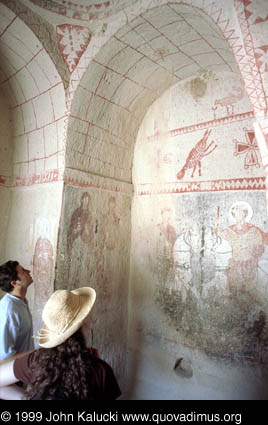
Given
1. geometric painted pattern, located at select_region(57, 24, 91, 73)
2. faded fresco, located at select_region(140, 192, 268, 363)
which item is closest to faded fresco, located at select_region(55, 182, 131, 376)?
faded fresco, located at select_region(140, 192, 268, 363)

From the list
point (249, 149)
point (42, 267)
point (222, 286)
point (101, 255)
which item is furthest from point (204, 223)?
point (42, 267)

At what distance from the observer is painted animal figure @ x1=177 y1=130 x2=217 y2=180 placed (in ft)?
12.4

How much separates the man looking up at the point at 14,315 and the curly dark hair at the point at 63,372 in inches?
25.9

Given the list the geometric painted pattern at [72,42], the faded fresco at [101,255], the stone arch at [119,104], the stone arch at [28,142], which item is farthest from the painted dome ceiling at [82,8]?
the faded fresco at [101,255]

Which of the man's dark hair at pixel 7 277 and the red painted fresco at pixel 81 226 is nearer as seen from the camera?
the man's dark hair at pixel 7 277

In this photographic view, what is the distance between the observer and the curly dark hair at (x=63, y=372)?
4.96 ft

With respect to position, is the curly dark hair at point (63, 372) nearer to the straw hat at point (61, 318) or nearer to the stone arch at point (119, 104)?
the straw hat at point (61, 318)

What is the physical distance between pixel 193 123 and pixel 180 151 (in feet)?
1.26

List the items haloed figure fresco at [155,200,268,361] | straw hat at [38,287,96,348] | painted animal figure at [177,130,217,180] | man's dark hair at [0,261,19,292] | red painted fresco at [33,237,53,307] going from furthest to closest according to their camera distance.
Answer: painted animal figure at [177,130,217,180] → red painted fresco at [33,237,53,307] → haloed figure fresco at [155,200,268,361] → man's dark hair at [0,261,19,292] → straw hat at [38,287,96,348]

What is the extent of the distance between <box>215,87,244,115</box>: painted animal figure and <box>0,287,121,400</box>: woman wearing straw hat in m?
2.89

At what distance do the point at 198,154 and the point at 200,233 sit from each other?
987mm

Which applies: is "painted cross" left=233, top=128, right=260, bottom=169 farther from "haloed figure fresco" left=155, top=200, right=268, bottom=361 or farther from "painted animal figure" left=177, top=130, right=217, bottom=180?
"haloed figure fresco" left=155, top=200, right=268, bottom=361

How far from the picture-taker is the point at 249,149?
3453 mm

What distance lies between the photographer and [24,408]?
1601 mm
